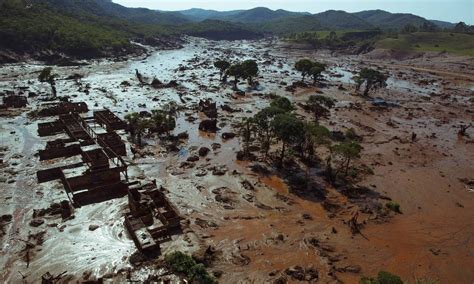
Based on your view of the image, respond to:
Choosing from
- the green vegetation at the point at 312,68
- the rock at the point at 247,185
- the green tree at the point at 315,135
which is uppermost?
the green vegetation at the point at 312,68

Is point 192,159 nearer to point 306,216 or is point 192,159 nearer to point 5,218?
point 306,216

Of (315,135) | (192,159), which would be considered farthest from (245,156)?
(315,135)

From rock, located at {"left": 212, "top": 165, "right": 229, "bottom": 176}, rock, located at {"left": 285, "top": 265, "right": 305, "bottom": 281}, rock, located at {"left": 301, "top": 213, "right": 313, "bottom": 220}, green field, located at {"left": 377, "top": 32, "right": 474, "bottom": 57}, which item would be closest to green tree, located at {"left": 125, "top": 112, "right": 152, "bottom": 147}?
rock, located at {"left": 212, "top": 165, "right": 229, "bottom": 176}

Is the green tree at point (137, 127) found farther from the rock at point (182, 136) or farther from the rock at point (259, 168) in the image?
the rock at point (259, 168)

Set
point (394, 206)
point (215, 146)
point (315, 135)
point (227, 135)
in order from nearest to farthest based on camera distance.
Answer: point (394, 206)
point (315, 135)
point (215, 146)
point (227, 135)

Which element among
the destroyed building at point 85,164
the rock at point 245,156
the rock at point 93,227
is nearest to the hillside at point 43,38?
the destroyed building at point 85,164

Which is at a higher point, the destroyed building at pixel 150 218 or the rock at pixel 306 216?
the destroyed building at pixel 150 218

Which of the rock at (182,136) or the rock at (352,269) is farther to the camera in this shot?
the rock at (182,136)

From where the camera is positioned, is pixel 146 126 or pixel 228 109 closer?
pixel 146 126

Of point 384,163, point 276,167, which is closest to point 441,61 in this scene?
point 384,163
